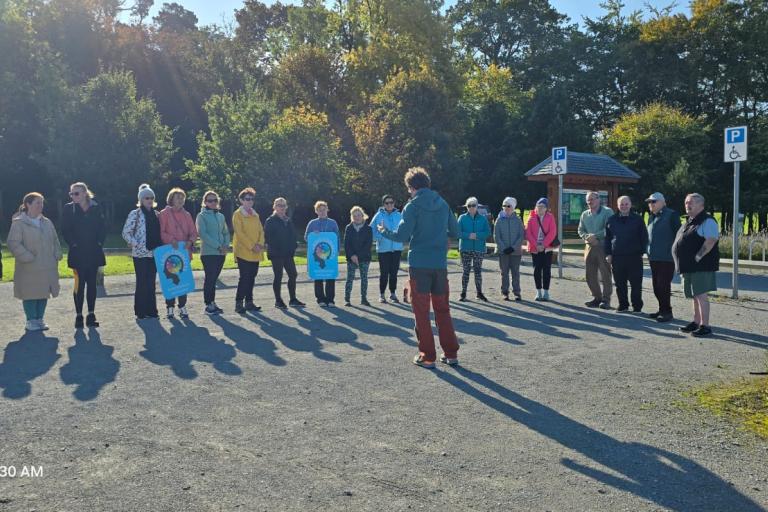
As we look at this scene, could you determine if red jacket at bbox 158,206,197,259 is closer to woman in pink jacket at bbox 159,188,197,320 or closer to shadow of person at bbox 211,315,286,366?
woman in pink jacket at bbox 159,188,197,320

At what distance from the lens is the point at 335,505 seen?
12.1 feet

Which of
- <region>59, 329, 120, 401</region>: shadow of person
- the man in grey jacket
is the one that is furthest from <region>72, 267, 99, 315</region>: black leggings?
the man in grey jacket

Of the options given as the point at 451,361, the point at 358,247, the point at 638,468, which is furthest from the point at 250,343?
the point at 638,468

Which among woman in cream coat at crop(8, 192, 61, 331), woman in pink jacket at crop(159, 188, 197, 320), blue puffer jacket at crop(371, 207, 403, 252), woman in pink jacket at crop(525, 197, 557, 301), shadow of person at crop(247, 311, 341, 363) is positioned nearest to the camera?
shadow of person at crop(247, 311, 341, 363)

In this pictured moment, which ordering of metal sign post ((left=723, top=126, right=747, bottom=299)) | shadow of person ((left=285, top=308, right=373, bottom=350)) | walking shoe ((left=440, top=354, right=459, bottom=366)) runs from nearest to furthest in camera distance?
1. walking shoe ((left=440, top=354, right=459, bottom=366))
2. shadow of person ((left=285, top=308, right=373, bottom=350))
3. metal sign post ((left=723, top=126, right=747, bottom=299))

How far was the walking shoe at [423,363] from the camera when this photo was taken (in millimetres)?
7021

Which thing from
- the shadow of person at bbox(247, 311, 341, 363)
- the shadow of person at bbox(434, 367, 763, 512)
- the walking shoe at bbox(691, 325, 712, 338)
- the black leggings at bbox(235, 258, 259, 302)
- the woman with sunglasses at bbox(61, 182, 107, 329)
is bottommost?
the shadow of person at bbox(434, 367, 763, 512)

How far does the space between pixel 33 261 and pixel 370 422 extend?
6.47 metres

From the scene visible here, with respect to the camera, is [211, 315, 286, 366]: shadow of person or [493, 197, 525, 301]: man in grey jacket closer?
[211, 315, 286, 366]: shadow of person

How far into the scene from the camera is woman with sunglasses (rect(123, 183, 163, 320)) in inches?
392

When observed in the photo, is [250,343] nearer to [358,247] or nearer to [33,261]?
[33,261]

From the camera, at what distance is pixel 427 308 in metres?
7.08

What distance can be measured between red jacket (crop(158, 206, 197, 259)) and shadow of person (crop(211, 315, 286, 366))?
1515 mm

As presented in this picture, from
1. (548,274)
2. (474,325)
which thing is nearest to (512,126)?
(548,274)
